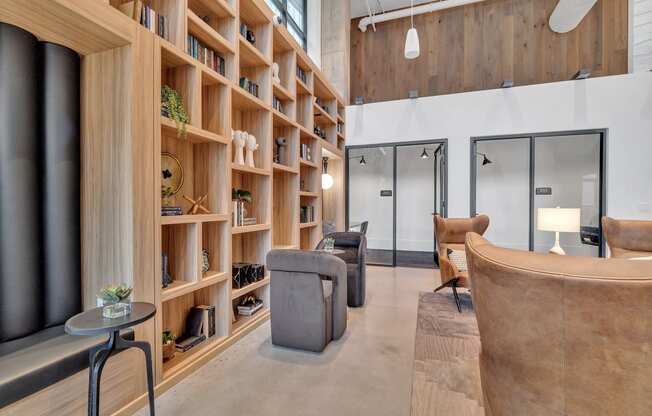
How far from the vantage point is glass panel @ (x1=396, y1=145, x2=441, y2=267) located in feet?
24.6

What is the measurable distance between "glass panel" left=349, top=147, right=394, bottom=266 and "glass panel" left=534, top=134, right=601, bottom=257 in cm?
287

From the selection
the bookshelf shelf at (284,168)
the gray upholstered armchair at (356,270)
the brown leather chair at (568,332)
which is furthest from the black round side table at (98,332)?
the gray upholstered armchair at (356,270)

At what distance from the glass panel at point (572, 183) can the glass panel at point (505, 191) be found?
41cm

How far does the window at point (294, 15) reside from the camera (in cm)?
531

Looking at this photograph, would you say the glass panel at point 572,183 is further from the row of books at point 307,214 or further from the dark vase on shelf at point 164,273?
the dark vase on shelf at point 164,273

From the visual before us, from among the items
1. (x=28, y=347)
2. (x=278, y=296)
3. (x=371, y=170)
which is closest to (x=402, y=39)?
(x=371, y=170)

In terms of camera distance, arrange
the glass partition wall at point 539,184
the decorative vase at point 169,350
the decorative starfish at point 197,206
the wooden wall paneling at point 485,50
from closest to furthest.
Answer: the decorative vase at point 169,350 → the decorative starfish at point 197,206 → the glass partition wall at point 539,184 → the wooden wall paneling at point 485,50

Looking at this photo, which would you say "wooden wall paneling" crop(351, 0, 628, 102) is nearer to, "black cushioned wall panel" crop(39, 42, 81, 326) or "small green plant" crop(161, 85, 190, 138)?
"small green plant" crop(161, 85, 190, 138)

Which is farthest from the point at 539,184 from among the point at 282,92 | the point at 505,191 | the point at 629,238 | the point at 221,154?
the point at 221,154

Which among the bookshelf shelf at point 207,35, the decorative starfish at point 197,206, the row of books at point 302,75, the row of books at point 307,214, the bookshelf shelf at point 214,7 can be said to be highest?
the row of books at point 302,75

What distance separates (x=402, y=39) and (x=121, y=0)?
20.3 feet

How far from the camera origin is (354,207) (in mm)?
7258

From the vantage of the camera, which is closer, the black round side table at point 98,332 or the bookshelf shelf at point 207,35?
the black round side table at point 98,332

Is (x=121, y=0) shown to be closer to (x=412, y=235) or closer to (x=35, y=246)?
(x=35, y=246)
